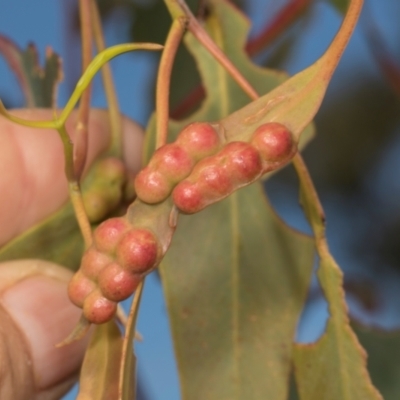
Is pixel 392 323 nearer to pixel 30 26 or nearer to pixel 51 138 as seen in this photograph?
pixel 51 138

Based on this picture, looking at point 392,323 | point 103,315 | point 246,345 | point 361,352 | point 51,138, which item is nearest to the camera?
point 103,315

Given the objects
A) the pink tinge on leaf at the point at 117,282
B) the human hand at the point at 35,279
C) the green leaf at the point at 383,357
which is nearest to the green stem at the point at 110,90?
the human hand at the point at 35,279

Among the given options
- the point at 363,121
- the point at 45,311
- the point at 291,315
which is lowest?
the point at 363,121

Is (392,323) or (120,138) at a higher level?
(120,138)

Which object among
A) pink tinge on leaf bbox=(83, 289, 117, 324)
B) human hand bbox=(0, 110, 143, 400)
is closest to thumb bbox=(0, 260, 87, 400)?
human hand bbox=(0, 110, 143, 400)

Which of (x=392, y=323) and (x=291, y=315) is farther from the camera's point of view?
(x=392, y=323)

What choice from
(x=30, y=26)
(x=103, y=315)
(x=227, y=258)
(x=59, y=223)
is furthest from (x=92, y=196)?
(x=30, y=26)

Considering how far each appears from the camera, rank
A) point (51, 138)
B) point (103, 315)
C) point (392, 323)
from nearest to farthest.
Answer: point (103, 315) → point (51, 138) → point (392, 323)
